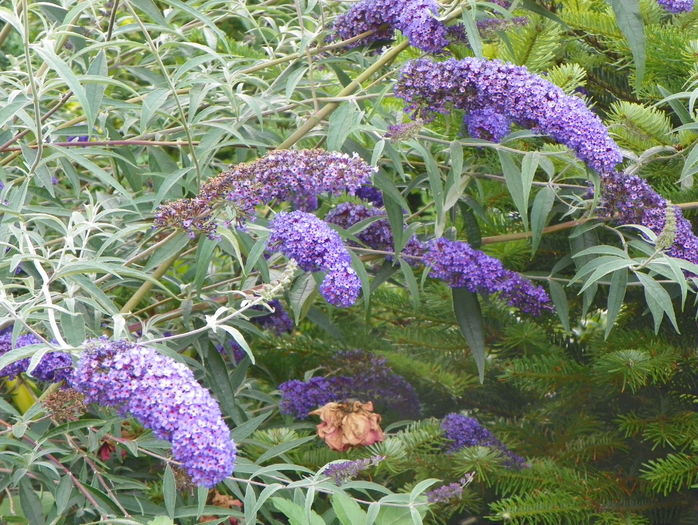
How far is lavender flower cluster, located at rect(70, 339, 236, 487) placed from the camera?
144 cm

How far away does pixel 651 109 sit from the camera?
2186 mm

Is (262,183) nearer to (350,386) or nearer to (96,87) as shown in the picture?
(96,87)

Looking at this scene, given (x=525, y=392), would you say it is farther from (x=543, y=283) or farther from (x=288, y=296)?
Answer: (x=288, y=296)

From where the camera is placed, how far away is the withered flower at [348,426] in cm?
219

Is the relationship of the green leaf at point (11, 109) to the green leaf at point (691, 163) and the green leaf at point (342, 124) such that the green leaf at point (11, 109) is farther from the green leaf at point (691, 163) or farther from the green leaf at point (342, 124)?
the green leaf at point (691, 163)

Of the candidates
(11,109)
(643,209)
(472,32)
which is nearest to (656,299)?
(643,209)

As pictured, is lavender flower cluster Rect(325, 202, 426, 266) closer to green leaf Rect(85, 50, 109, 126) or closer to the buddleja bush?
the buddleja bush

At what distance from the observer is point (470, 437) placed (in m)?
2.31

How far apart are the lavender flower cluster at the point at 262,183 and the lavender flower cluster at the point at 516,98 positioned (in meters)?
0.28

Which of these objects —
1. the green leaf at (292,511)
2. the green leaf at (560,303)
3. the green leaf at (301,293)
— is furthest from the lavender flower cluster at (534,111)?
the green leaf at (292,511)

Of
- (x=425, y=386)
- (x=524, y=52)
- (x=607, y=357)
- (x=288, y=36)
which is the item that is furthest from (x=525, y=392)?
(x=288, y=36)

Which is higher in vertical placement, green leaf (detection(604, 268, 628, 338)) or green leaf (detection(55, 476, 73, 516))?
green leaf (detection(604, 268, 628, 338))

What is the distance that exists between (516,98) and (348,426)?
2.94 feet

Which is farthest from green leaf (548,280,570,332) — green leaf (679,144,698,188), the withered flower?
the withered flower
